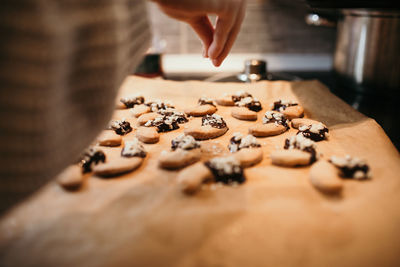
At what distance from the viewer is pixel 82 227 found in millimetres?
521

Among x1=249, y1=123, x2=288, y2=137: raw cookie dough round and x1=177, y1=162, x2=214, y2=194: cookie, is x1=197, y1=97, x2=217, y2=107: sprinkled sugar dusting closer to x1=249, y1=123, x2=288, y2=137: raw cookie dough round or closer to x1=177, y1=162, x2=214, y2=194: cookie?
x1=249, y1=123, x2=288, y2=137: raw cookie dough round

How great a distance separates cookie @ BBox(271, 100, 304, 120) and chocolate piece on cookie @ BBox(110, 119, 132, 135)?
0.48 metres

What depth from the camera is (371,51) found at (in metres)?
1.17

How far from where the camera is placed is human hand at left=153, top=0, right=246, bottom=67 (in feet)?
1.60

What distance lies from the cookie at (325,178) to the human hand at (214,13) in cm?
33

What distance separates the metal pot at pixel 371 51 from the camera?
3.66 feet

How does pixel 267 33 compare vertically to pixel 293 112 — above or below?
above

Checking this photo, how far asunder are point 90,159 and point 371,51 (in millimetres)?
1078

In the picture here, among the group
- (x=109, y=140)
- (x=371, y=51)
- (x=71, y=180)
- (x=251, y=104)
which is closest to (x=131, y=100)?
(x=109, y=140)

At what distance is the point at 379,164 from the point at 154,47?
1.47m

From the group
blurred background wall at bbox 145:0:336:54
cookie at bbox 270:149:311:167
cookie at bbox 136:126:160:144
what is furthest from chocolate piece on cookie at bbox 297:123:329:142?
blurred background wall at bbox 145:0:336:54

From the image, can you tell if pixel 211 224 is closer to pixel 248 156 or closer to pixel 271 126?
pixel 248 156

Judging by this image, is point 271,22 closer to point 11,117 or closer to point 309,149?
point 309,149

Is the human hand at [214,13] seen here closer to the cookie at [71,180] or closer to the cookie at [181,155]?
the cookie at [181,155]
